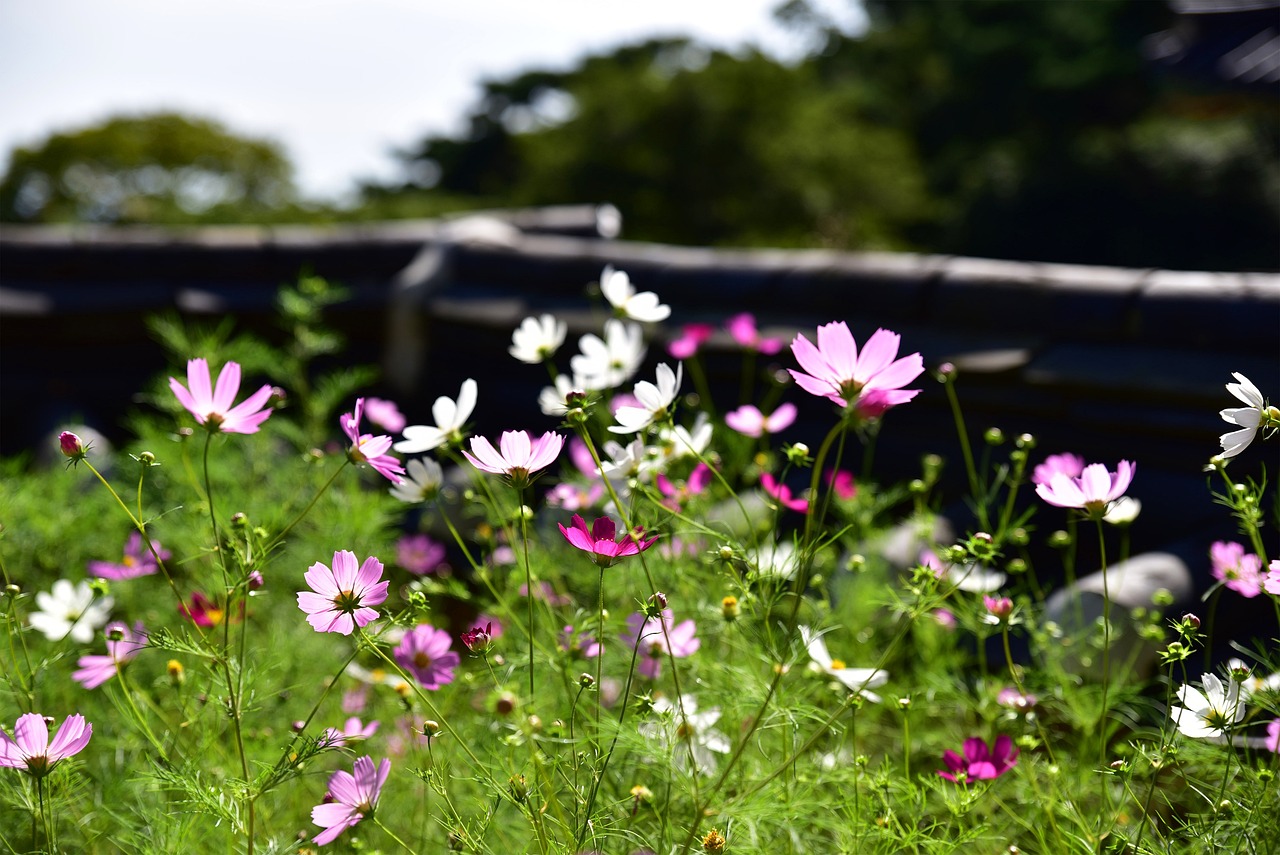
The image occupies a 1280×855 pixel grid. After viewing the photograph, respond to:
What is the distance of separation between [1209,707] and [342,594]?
0.83 meters

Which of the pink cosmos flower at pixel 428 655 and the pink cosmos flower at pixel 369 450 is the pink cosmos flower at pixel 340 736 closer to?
the pink cosmos flower at pixel 428 655

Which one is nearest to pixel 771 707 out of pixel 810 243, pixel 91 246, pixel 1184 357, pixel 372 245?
pixel 1184 357

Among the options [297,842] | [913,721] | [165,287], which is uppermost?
[297,842]

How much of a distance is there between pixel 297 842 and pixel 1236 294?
217cm

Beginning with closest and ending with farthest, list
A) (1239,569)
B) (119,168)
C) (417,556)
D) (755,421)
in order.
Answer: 1. (1239,569)
2. (755,421)
3. (417,556)
4. (119,168)

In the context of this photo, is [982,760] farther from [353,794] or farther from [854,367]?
[353,794]

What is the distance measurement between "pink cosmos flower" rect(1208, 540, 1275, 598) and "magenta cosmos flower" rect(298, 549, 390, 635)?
2.96 ft

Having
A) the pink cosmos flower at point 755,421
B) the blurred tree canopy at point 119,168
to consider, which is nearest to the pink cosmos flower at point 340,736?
the pink cosmos flower at point 755,421

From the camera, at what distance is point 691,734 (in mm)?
1245

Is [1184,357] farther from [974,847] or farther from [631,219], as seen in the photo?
→ [631,219]

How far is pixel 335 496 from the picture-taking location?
211cm

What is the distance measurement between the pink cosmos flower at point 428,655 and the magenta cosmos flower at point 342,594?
25 centimetres

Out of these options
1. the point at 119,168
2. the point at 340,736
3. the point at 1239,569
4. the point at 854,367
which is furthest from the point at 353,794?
the point at 119,168

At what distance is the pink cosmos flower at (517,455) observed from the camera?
99cm
